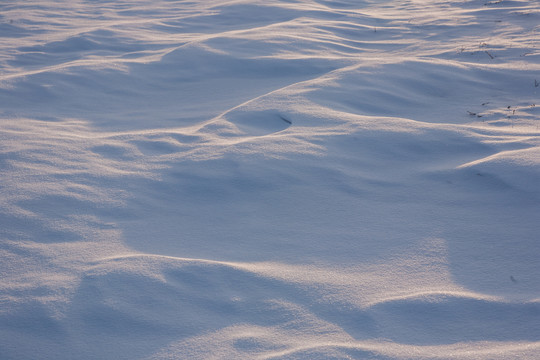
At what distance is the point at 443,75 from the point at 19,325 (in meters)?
3.02

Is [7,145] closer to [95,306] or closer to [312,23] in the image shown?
[95,306]

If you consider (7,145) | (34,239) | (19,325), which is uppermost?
(7,145)

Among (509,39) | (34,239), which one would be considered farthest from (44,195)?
(509,39)

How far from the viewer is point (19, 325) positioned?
143 centimetres

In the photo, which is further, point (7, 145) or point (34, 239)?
point (7, 145)

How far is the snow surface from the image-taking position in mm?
1426

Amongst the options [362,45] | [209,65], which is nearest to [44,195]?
[209,65]

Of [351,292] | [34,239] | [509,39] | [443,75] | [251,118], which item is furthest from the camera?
[509,39]

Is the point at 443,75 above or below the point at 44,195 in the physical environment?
above

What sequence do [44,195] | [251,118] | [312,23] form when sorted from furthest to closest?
[312,23]
[251,118]
[44,195]

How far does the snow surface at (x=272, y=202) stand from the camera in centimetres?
143

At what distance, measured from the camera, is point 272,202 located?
2.07m

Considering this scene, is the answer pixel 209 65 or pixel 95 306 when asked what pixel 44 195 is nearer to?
pixel 95 306

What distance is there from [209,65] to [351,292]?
104 inches
